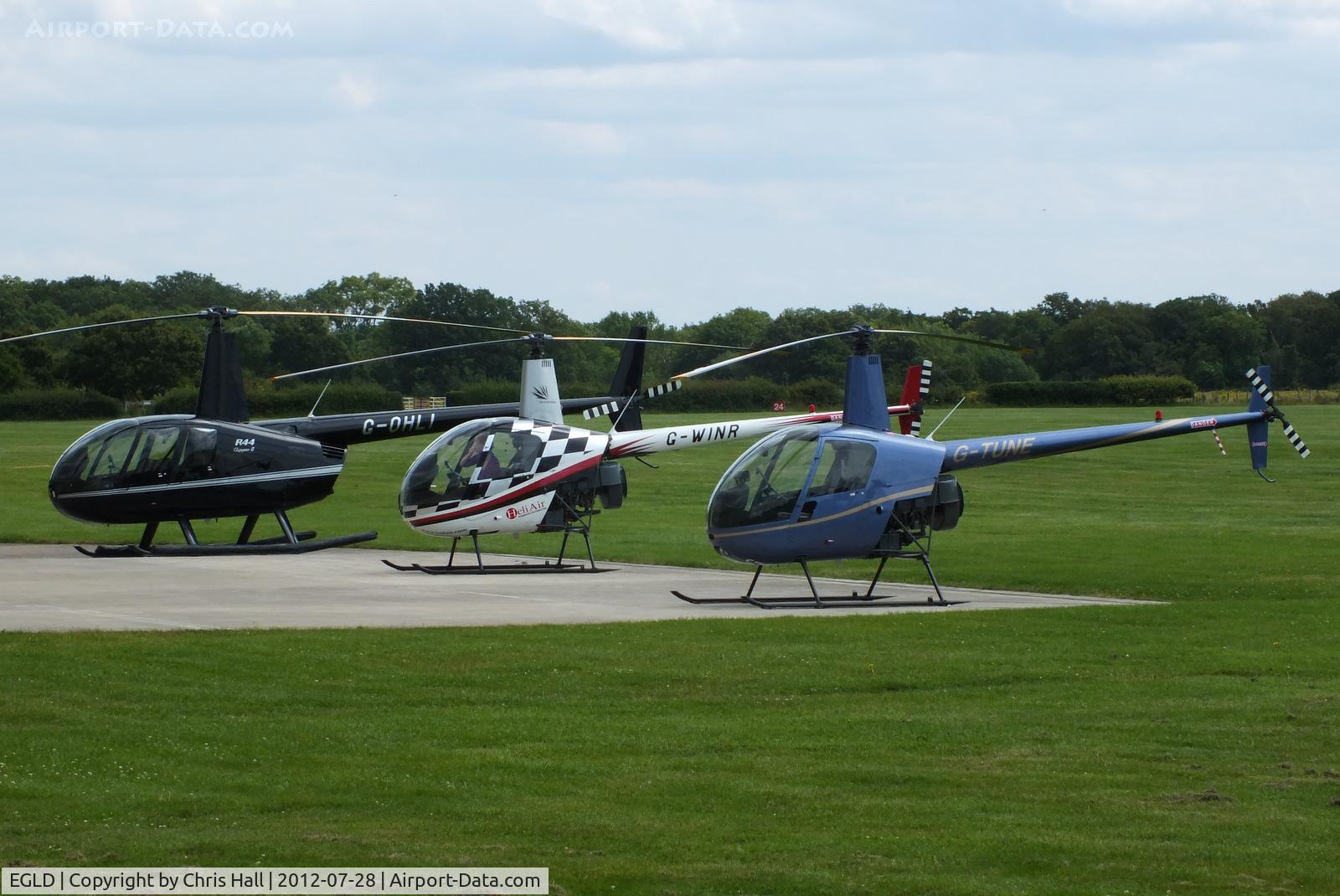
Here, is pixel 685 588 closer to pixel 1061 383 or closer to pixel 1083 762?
pixel 1083 762

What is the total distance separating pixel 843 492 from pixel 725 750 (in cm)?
917

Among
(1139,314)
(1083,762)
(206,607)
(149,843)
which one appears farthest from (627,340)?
(1139,314)

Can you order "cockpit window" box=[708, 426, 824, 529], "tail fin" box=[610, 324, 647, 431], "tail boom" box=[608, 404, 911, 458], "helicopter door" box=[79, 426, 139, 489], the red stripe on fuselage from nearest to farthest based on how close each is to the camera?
"cockpit window" box=[708, 426, 824, 529], the red stripe on fuselage, "tail boom" box=[608, 404, 911, 458], "helicopter door" box=[79, 426, 139, 489], "tail fin" box=[610, 324, 647, 431]

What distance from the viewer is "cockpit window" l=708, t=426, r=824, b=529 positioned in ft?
65.6

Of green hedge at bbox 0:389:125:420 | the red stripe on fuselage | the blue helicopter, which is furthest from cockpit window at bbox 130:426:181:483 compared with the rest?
green hedge at bbox 0:389:125:420

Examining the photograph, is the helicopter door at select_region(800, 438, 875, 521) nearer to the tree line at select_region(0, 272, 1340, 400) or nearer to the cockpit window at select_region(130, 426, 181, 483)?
the cockpit window at select_region(130, 426, 181, 483)

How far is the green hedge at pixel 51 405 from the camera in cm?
8731

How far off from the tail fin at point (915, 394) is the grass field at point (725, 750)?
20.9 feet

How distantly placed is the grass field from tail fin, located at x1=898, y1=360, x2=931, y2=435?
636 cm

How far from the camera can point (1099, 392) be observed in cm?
9300

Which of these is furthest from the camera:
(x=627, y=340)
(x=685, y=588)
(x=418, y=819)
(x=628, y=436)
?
(x=627, y=340)

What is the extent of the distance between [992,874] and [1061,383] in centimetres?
8935

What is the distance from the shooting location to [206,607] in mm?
19328

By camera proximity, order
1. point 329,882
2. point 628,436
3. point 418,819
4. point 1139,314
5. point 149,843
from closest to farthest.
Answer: point 329,882, point 149,843, point 418,819, point 628,436, point 1139,314
